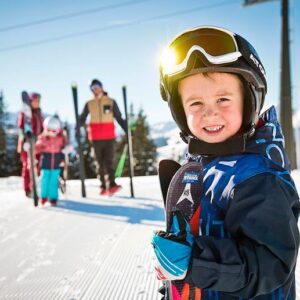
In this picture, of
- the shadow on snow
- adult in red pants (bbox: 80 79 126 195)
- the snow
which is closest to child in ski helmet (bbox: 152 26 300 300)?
the snow

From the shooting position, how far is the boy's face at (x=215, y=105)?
3.57ft

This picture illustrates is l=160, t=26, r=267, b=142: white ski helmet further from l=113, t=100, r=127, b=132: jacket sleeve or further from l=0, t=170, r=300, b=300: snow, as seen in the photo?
l=113, t=100, r=127, b=132: jacket sleeve

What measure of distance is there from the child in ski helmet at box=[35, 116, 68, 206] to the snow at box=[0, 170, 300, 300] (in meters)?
0.33

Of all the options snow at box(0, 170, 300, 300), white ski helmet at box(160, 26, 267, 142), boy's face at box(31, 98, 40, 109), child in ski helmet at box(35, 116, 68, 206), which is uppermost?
boy's face at box(31, 98, 40, 109)

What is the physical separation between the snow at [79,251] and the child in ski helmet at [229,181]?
35.7 inches

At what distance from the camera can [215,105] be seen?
109 cm

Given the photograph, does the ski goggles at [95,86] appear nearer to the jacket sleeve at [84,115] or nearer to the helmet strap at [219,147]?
the jacket sleeve at [84,115]

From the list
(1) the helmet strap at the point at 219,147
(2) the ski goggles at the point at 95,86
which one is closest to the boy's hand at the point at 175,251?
(1) the helmet strap at the point at 219,147

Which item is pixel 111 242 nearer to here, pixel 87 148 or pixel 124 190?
pixel 124 190

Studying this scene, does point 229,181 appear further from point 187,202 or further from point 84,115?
point 84,115

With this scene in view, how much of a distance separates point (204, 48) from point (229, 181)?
0.53 metres

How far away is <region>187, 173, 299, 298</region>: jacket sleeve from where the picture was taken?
825 mm

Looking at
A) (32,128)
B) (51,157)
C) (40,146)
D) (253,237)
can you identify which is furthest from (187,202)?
(32,128)

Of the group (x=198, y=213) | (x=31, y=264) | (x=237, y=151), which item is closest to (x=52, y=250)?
(x=31, y=264)
